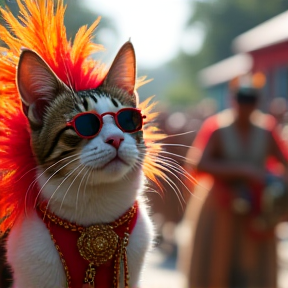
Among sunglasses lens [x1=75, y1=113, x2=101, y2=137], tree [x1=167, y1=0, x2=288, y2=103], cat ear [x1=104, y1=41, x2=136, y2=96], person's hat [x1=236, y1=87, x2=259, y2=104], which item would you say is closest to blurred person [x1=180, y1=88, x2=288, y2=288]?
person's hat [x1=236, y1=87, x2=259, y2=104]

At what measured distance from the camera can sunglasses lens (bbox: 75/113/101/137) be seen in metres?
0.93

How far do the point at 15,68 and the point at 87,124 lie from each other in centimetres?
17

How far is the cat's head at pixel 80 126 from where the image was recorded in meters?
0.94

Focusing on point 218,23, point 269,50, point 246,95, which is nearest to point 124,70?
point 246,95

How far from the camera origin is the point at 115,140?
0.96m

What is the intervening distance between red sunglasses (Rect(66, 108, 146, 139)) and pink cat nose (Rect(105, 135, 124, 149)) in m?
0.02

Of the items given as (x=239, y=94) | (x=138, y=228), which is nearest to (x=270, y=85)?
(x=239, y=94)

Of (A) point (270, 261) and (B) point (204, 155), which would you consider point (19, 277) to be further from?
(A) point (270, 261)

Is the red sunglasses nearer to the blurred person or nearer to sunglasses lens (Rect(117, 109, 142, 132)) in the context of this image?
sunglasses lens (Rect(117, 109, 142, 132))

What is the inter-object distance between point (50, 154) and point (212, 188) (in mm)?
1838

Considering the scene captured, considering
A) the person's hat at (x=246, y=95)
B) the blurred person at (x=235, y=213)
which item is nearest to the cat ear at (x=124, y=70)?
the blurred person at (x=235, y=213)

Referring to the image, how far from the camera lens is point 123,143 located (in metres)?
0.98

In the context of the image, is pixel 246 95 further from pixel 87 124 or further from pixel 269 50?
pixel 269 50

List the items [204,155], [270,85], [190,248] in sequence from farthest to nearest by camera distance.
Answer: [270,85], [190,248], [204,155]
